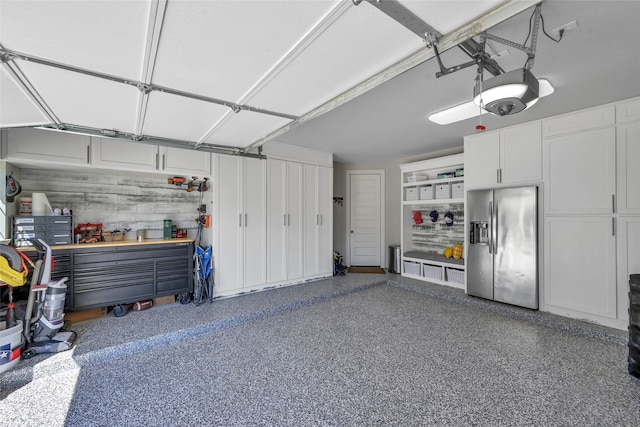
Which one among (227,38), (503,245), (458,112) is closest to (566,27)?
(458,112)

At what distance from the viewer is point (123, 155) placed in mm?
3318

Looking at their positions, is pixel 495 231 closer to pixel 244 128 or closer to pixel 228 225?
pixel 244 128

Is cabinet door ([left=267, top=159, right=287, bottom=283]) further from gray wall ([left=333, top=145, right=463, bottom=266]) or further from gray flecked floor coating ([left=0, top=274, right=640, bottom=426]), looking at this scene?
gray wall ([left=333, top=145, right=463, bottom=266])

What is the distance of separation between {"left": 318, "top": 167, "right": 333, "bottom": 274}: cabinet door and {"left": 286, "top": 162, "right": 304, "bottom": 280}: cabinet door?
437 millimetres

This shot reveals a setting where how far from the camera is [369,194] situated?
20.2 ft

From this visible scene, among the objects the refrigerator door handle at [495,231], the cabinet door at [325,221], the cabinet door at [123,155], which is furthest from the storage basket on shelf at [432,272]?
the cabinet door at [123,155]

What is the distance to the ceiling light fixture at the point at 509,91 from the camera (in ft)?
5.16

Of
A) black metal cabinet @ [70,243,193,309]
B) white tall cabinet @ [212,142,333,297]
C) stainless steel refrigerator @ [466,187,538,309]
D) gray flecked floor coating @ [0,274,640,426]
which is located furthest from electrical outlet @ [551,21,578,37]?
black metal cabinet @ [70,243,193,309]

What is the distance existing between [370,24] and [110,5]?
44.9 inches

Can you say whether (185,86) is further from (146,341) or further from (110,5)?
(146,341)

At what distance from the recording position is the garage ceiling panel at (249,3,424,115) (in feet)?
4.35

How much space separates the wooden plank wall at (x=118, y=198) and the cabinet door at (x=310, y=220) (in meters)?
1.80

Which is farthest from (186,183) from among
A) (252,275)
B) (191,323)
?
(191,323)

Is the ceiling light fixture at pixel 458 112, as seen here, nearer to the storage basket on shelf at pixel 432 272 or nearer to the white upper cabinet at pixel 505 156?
the white upper cabinet at pixel 505 156
